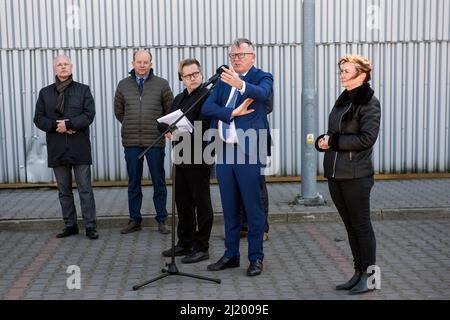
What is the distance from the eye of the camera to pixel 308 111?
26.1 feet

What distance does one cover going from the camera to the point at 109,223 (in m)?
7.55

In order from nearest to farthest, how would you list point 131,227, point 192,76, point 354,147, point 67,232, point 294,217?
point 354,147 < point 192,76 < point 67,232 < point 131,227 < point 294,217

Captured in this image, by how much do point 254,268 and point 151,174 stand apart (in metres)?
1.97

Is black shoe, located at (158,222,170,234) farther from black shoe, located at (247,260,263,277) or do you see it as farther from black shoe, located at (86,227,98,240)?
black shoe, located at (247,260,263,277)

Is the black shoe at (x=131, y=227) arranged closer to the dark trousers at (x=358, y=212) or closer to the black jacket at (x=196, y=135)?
the black jacket at (x=196, y=135)

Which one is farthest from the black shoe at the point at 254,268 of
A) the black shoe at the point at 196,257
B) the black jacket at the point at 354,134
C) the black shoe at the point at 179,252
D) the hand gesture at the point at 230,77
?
the hand gesture at the point at 230,77

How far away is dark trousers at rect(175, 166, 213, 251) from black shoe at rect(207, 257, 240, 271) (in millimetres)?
395

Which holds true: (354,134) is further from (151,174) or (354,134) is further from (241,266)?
(151,174)

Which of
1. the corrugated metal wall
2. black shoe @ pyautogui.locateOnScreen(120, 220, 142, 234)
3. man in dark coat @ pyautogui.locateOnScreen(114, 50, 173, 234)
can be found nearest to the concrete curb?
black shoe @ pyautogui.locateOnScreen(120, 220, 142, 234)

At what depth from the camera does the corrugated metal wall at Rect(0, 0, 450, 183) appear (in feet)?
30.6

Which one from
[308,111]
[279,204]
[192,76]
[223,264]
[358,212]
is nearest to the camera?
[358,212]

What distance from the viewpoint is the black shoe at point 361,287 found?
16.4 ft

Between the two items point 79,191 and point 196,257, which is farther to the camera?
point 79,191

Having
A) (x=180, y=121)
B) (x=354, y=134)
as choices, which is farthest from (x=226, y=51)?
(x=354, y=134)
